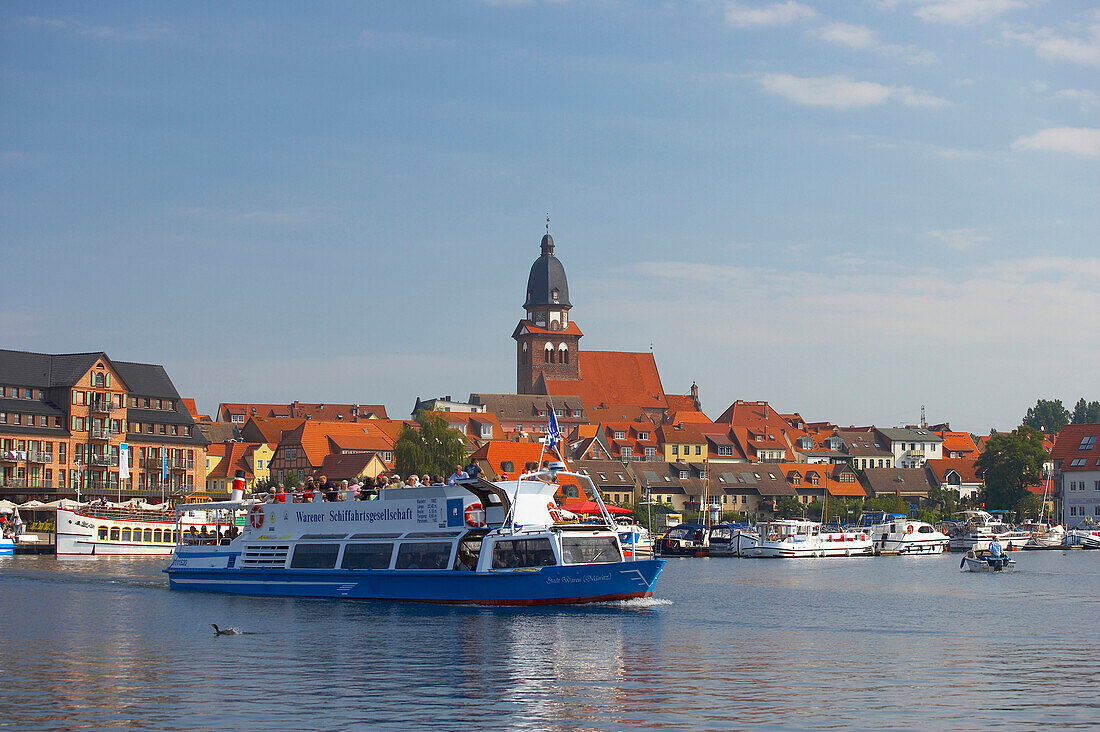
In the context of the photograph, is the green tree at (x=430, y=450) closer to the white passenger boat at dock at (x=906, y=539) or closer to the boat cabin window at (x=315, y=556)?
the white passenger boat at dock at (x=906, y=539)

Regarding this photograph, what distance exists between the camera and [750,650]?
139ft

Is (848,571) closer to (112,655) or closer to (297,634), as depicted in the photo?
(297,634)

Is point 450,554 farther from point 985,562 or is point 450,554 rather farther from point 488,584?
point 985,562

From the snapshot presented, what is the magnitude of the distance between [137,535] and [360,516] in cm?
5874

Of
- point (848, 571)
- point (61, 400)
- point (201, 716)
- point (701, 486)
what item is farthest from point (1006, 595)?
point (701, 486)

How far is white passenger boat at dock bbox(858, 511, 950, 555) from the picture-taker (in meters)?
127

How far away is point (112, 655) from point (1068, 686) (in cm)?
2614

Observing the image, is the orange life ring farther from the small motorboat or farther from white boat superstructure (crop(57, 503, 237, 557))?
white boat superstructure (crop(57, 503, 237, 557))

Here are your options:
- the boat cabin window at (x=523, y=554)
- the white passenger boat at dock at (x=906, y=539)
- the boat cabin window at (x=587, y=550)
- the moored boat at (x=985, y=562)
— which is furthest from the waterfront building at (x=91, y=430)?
the boat cabin window at (x=587, y=550)

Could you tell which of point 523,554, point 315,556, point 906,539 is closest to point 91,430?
point 906,539

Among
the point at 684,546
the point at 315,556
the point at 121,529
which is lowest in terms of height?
the point at 684,546

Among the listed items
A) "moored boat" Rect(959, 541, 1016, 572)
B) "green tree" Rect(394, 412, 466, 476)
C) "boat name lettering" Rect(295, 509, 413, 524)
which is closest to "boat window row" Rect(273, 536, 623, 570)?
"boat name lettering" Rect(295, 509, 413, 524)

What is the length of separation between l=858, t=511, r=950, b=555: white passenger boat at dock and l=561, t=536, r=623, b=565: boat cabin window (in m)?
78.1

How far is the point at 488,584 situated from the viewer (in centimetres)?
5322
